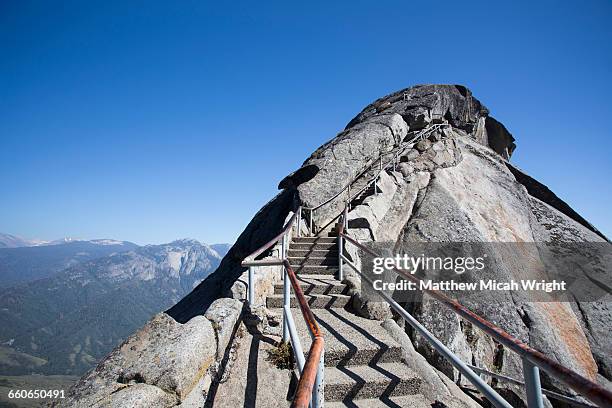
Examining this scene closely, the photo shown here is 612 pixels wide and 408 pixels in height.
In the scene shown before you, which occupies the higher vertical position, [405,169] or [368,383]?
[405,169]

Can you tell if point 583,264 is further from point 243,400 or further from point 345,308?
point 243,400

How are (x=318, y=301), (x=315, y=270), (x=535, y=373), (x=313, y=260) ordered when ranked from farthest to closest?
(x=313, y=260)
(x=315, y=270)
(x=318, y=301)
(x=535, y=373)

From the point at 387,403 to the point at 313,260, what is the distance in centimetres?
611

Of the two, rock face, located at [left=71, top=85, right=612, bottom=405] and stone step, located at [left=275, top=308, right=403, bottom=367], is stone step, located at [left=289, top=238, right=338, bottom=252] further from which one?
stone step, located at [left=275, top=308, right=403, bottom=367]

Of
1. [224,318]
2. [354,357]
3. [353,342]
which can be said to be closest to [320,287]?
[353,342]

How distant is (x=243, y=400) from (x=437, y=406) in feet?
9.35

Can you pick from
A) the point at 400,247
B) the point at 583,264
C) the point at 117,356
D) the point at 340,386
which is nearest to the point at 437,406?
the point at 340,386

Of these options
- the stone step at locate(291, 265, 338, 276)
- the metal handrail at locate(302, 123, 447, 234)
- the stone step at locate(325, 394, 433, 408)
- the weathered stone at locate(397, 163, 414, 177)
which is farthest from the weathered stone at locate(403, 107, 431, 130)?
the stone step at locate(325, 394, 433, 408)

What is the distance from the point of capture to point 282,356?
5.29 m

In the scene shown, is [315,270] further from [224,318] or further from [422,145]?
[422,145]

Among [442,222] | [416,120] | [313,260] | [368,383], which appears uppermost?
[416,120]

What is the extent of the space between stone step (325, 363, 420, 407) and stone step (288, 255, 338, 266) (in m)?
5.33

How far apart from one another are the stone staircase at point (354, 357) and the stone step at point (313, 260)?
1.95 meters

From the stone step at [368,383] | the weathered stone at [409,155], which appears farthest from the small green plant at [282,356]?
the weathered stone at [409,155]
